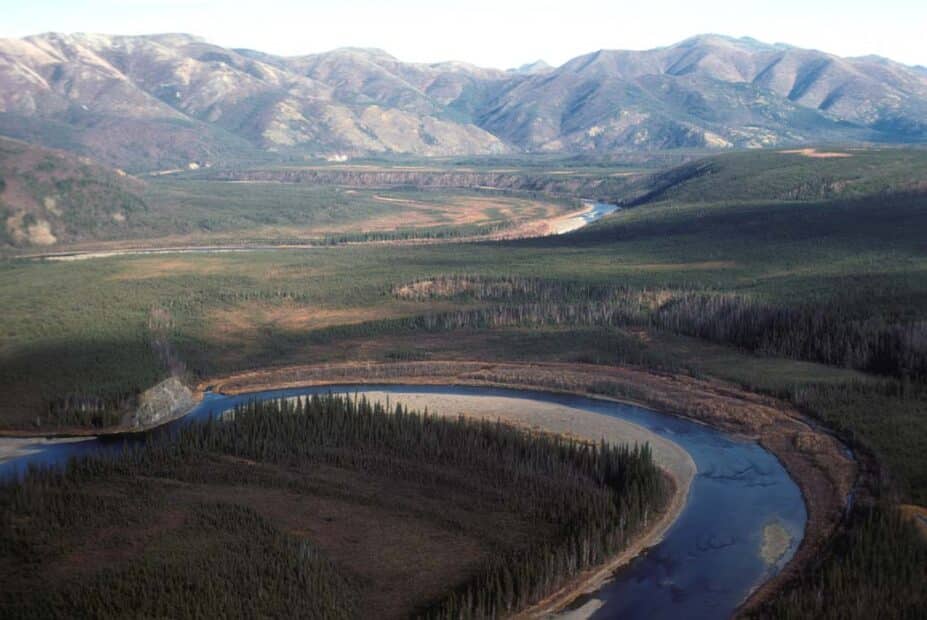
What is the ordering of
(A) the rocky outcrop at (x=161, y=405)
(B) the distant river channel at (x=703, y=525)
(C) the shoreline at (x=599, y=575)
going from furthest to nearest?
(A) the rocky outcrop at (x=161, y=405), (B) the distant river channel at (x=703, y=525), (C) the shoreline at (x=599, y=575)

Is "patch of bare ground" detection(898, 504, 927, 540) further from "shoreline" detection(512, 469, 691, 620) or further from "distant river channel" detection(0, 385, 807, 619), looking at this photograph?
"shoreline" detection(512, 469, 691, 620)

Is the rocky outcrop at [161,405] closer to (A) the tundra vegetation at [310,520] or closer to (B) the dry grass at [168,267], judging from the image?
(A) the tundra vegetation at [310,520]

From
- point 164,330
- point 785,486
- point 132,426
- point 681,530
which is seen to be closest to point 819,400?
Result: point 785,486

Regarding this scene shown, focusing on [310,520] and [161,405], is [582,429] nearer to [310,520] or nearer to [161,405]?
[310,520]

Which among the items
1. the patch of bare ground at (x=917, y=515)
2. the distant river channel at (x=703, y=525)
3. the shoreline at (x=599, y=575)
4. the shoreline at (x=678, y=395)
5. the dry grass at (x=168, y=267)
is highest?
the dry grass at (x=168, y=267)

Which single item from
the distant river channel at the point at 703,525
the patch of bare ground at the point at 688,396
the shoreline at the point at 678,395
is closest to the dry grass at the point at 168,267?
the shoreline at the point at 678,395

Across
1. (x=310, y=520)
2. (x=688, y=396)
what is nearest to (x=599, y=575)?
(x=310, y=520)

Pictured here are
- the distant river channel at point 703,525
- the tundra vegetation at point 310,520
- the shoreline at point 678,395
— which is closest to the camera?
the tundra vegetation at point 310,520
